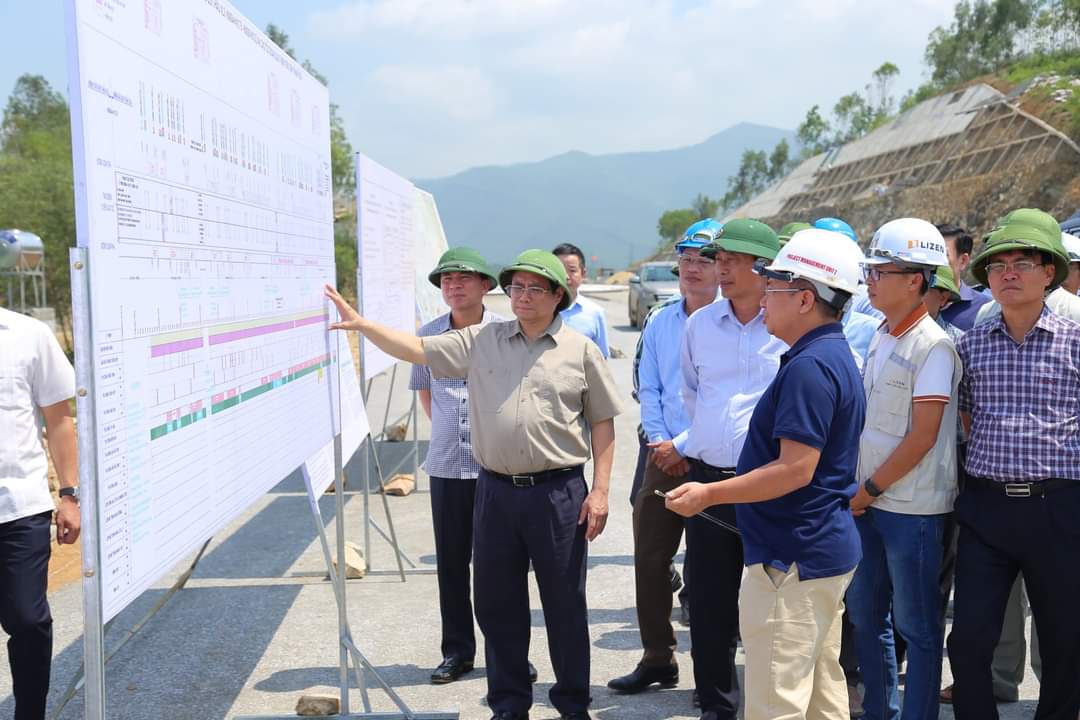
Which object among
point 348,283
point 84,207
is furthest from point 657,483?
point 348,283

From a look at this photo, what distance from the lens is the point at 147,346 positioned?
2199 mm

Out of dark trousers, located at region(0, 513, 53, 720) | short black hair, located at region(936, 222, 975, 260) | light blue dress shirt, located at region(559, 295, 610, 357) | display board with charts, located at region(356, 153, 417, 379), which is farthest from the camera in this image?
light blue dress shirt, located at region(559, 295, 610, 357)

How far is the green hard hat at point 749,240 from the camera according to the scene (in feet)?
12.1

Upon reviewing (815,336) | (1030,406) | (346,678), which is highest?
(815,336)

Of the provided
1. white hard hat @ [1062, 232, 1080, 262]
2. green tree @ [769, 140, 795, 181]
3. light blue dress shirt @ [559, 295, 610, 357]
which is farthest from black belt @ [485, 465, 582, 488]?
green tree @ [769, 140, 795, 181]

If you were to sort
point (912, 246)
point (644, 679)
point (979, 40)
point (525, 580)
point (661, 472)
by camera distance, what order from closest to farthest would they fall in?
point (912, 246), point (525, 580), point (644, 679), point (661, 472), point (979, 40)

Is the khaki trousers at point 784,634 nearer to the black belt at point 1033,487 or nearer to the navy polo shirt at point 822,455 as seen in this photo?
the navy polo shirt at point 822,455

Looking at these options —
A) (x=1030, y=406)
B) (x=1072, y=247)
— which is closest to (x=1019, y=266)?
(x=1030, y=406)

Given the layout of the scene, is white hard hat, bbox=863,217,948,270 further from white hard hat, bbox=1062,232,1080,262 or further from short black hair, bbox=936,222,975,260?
short black hair, bbox=936,222,975,260

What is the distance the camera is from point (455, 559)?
459 cm

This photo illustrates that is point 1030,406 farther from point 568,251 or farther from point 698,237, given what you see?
point 568,251

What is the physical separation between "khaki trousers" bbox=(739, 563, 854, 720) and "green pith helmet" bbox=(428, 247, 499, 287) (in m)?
2.29

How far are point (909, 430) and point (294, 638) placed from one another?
10.9 ft

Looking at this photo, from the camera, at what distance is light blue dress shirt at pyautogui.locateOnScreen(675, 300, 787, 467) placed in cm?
376
